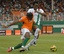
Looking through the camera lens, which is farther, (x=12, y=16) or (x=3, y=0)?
(x=3, y=0)

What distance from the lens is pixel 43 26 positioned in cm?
3047

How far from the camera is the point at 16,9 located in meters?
35.0

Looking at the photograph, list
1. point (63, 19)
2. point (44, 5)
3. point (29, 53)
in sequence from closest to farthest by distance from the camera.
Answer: point (29, 53), point (63, 19), point (44, 5)

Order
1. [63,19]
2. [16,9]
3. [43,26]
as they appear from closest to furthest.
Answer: [43,26]
[63,19]
[16,9]

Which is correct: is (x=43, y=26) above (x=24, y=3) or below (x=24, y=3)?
below

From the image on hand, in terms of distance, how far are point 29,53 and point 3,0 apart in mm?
24779

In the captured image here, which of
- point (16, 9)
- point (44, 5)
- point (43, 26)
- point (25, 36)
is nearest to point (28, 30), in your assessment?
point (25, 36)

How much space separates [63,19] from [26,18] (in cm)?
2075

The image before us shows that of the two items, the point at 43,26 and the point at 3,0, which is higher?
the point at 3,0

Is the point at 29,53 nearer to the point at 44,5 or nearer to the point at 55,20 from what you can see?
the point at 55,20

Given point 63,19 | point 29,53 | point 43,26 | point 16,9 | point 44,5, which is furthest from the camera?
point 44,5

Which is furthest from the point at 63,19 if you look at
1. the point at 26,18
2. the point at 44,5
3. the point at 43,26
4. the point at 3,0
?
the point at 26,18

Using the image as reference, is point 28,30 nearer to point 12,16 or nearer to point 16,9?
point 12,16

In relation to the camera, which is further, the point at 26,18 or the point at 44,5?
the point at 44,5
